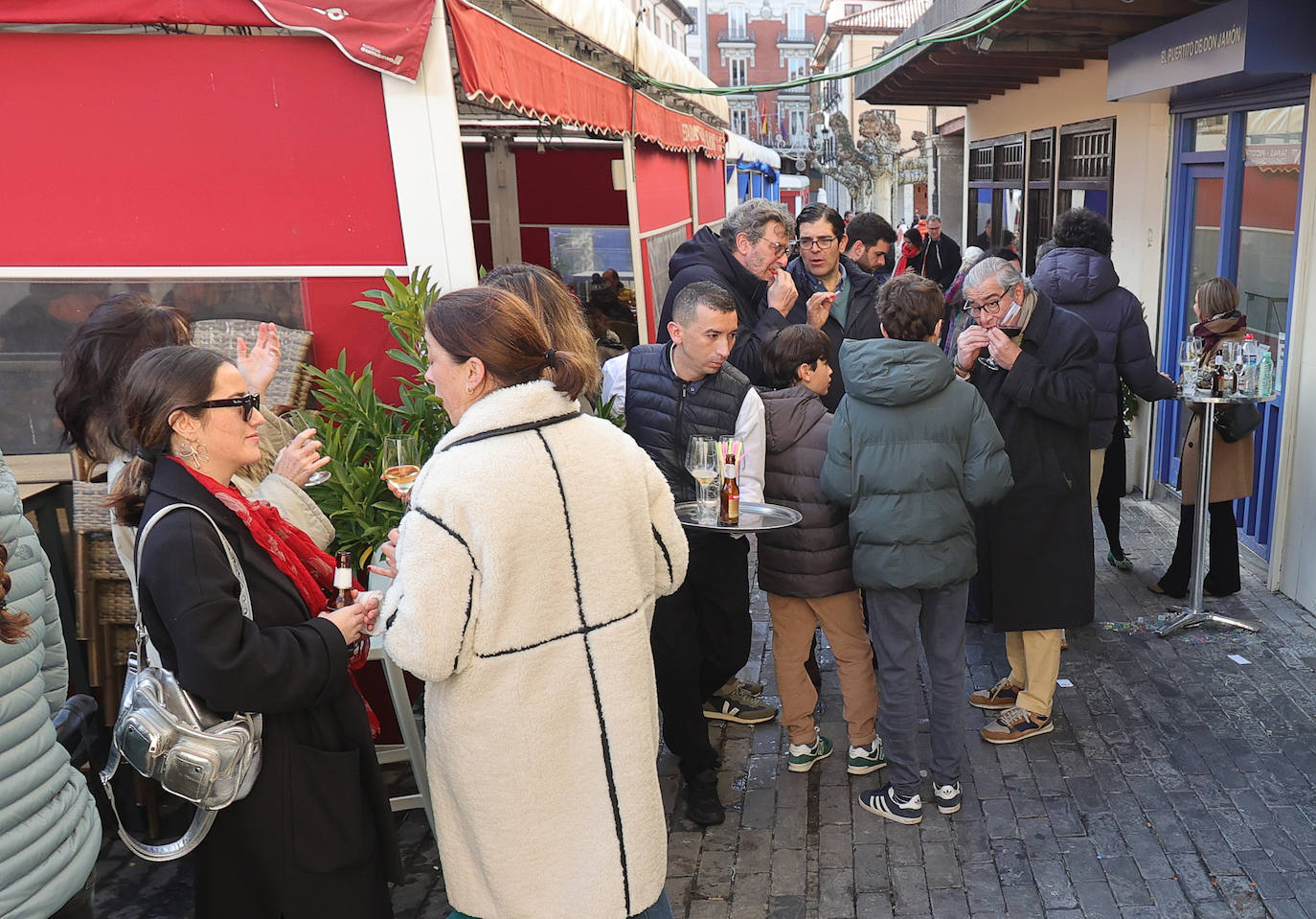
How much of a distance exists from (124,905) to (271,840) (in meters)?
1.63

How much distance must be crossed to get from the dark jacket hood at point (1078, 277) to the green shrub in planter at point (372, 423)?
9.91 feet

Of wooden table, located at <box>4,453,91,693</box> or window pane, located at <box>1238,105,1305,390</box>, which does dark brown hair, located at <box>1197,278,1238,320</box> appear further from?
wooden table, located at <box>4,453,91,693</box>

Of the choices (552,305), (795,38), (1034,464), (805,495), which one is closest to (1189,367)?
(1034,464)

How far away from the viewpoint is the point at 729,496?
11.3ft

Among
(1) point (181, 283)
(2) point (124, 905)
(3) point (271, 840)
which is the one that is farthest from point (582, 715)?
(1) point (181, 283)

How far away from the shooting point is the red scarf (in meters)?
2.43

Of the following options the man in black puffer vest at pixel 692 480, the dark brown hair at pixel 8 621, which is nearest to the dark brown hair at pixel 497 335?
the dark brown hair at pixel 8 621

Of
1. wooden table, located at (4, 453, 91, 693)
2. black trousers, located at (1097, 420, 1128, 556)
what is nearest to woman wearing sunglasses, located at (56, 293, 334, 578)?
wooden table, located at (4, 453, 91, 693)

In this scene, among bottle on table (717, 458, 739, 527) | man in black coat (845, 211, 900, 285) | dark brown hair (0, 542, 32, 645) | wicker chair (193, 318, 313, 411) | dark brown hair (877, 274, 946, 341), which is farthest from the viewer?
man in black coat (845, 211, 900, 285)

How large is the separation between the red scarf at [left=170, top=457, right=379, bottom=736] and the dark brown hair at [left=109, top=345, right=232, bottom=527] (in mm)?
79

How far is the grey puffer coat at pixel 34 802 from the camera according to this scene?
211 cm

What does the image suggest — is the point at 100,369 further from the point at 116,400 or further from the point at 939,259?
the point at 939,259

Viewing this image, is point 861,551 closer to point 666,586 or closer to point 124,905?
point 666,586

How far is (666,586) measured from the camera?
103 inches
